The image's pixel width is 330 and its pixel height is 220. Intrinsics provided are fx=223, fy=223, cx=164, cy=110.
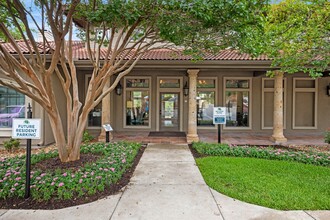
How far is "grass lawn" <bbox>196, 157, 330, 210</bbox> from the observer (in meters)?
3.71

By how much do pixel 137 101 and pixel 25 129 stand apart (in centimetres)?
778

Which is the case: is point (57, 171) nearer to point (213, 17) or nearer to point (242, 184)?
point (242, 184)

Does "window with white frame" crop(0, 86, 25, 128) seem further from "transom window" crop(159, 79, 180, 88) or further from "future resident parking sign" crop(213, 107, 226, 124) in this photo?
"future resident parking sign" crop(213, 107, 226, 124)

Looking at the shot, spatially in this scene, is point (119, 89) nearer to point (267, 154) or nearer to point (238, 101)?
point (238, 101)

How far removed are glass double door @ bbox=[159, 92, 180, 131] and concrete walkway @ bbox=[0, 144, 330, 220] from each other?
6.67 meters

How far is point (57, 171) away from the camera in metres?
4.52

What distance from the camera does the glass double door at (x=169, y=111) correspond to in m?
11.6

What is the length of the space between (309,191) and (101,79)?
201 inches

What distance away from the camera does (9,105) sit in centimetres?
849

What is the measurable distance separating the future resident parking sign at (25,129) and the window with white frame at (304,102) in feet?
38.1

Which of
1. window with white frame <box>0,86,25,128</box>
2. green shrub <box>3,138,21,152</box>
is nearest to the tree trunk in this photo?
green shrub <box>3,138,21,152</box>

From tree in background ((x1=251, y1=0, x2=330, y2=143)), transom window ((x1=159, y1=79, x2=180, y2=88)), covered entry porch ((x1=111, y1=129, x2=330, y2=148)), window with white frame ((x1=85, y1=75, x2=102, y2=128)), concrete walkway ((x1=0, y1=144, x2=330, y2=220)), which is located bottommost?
concrete walkway ((x1=0, y1=144, x2=330, y2=220))

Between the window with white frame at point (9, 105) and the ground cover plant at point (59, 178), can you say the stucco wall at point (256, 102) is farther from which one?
the ground cover plant at point (59, 178)

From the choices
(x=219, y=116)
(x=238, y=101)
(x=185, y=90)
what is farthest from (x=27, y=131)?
(x=238, y=101)
